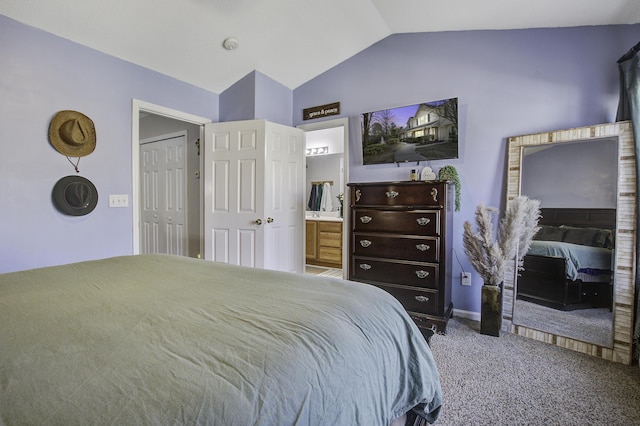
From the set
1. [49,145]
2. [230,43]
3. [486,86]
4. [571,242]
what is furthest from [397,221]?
[49,145]

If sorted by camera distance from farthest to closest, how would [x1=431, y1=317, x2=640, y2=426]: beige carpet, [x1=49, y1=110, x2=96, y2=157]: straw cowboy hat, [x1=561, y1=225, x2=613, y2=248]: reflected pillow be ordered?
[x1=49, y1=110, x2=96, y2=157]: straw cowboy hat < [x1=561, y1=225, x2=613, y2=248]: reflected pillow < [x1=431, y1=317, x2=640, y2=426]: beige carpet

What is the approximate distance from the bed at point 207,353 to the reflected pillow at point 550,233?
6.37ft

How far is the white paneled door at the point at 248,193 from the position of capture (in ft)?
10.7

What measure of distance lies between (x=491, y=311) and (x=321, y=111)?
2.79 m

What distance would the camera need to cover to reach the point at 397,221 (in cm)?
260

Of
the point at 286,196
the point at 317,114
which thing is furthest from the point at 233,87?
the point at 286,196

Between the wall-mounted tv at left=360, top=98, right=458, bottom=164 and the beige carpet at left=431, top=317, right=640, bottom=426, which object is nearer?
the beige carpet at left=431, top=317, right=640, bottom=426

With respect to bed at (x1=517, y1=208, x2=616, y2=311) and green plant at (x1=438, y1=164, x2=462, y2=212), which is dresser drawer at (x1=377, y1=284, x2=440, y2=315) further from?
green plant at (x1=438, y1=164, x2=462, y2=212)

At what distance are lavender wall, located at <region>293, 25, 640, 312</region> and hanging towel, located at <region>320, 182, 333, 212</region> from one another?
1960mm

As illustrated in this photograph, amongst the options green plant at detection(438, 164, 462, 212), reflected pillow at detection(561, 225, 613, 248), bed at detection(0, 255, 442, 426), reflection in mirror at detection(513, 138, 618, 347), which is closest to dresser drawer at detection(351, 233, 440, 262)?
green plant at detection(438, 164, 462, 212)

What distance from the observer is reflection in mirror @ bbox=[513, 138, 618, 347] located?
2133 mm

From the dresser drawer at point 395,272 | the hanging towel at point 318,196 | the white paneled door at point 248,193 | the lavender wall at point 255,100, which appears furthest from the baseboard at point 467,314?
the hanging towel at point 318,196

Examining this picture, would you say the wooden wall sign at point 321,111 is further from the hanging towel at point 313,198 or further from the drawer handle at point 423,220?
the hanging towel at point 313,198

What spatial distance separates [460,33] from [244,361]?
132 inches
